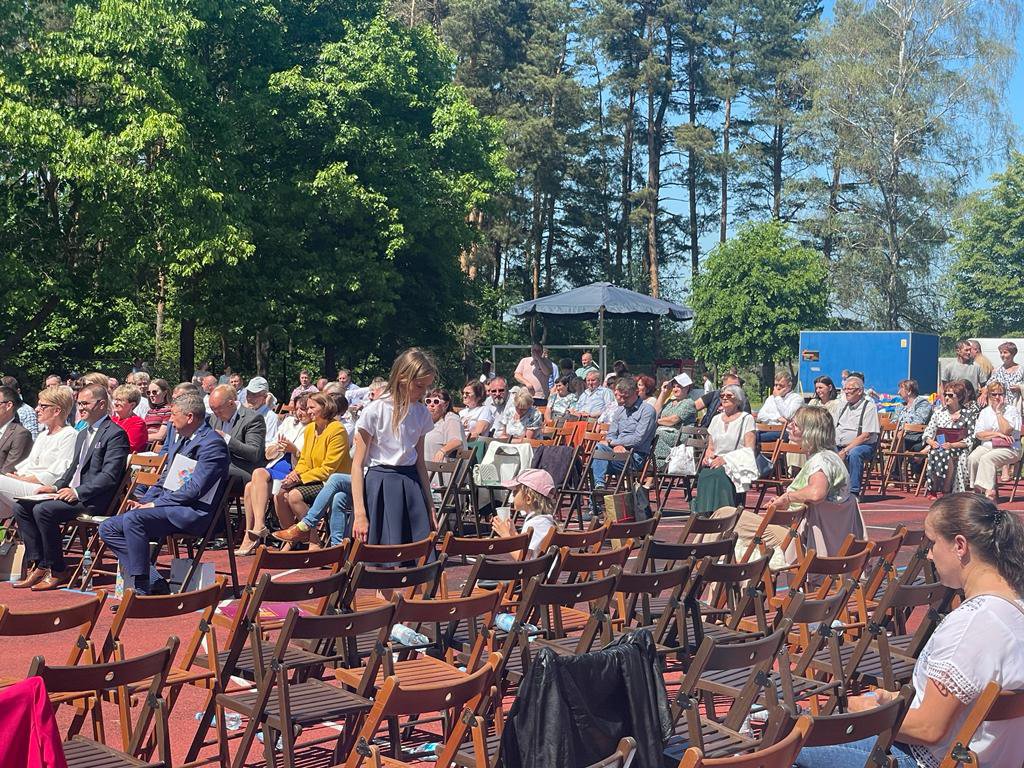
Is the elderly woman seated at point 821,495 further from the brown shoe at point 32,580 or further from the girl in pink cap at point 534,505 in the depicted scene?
the brown shoe at point 32,580

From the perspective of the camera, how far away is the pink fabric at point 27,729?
2.83 metres

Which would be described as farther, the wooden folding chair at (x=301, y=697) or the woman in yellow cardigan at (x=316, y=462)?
the woman in yellow cardigan at (x=316, y=462)

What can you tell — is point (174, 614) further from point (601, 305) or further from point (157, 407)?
point (601, 305)

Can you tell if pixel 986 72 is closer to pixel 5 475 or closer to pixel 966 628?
pixel 5 475

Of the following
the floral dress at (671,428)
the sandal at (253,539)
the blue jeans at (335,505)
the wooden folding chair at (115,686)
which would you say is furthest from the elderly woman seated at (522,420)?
the wooden folding chair at (115,686)

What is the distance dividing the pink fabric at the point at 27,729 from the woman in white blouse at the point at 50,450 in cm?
671

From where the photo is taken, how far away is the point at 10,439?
32.7 ft

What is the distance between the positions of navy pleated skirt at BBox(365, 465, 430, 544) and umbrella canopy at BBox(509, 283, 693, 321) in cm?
1628

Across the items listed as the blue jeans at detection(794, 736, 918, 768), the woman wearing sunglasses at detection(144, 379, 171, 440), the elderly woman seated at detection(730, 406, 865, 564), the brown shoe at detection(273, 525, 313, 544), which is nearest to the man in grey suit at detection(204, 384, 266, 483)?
the brown shoe at detection(273, 525, 313, 544)

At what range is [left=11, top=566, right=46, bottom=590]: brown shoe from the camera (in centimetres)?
899

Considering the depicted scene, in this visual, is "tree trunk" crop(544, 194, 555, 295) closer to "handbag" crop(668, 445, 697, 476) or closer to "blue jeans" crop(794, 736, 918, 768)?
"handbag" crop(668, 445, 697, 476)

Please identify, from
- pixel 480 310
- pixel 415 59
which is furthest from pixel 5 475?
pixel 480 310

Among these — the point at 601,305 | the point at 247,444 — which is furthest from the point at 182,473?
the point at 601,305

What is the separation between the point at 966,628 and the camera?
348cm
